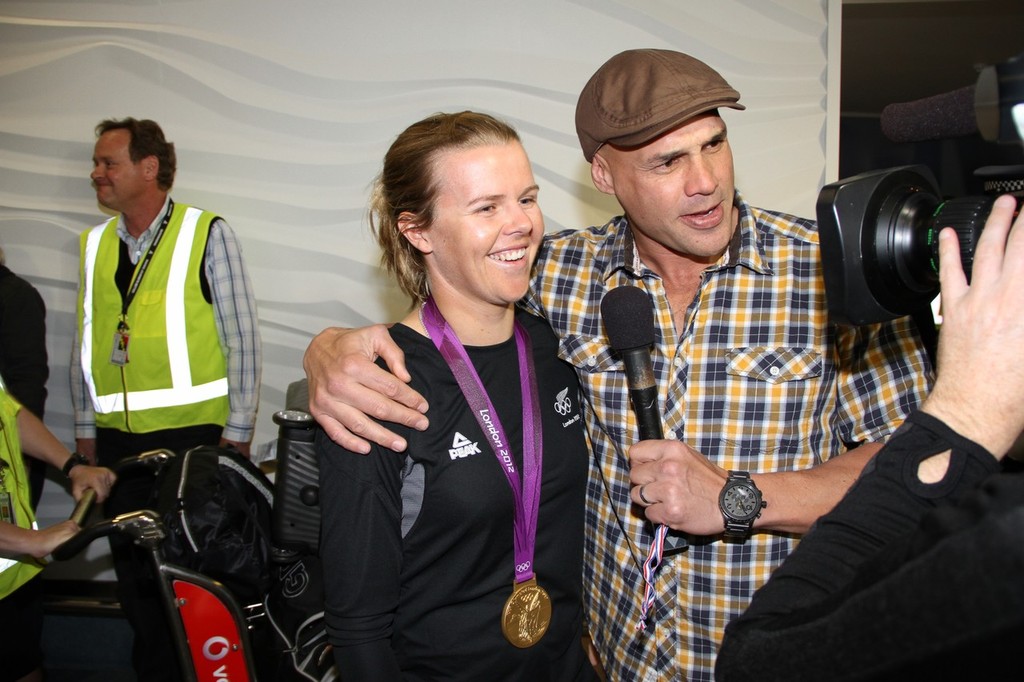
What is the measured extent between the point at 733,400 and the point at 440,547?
66 centimetres

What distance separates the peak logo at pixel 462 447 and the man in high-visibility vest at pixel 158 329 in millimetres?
2121

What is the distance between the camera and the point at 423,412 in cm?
150

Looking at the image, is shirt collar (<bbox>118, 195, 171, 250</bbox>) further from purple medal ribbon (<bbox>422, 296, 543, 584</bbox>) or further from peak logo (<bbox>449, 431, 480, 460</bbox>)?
peak logo (<bbox>449, 431, 480, 460</bbox>)

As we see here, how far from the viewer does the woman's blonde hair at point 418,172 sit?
5.27 feet

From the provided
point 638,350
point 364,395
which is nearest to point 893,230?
point 638,350

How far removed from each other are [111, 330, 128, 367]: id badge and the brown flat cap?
7.99 ft

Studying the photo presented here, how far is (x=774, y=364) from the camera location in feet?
5.32

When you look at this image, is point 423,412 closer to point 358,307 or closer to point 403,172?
point 403,172

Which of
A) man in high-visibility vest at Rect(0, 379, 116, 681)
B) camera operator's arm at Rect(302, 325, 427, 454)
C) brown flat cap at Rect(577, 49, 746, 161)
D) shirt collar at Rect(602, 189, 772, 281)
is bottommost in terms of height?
man in high-visibility vest at Rect(0, 379, 116, 681)

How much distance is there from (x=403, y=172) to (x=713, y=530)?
3.07 ft

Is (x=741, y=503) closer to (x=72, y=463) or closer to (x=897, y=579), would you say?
(x=897, y=579)

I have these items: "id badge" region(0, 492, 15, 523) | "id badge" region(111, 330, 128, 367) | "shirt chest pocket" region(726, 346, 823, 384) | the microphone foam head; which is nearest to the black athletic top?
the microphone foam head

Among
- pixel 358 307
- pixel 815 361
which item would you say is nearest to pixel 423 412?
pixel 815 361

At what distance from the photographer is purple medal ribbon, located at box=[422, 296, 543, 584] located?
1535 mm
